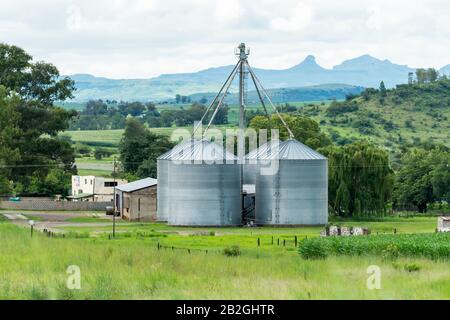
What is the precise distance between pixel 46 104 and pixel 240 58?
26.0m

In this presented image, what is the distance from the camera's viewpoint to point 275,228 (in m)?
66.4

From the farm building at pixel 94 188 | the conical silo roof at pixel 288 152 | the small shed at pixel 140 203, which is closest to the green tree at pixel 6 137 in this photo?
the small shed at pixel 140 203

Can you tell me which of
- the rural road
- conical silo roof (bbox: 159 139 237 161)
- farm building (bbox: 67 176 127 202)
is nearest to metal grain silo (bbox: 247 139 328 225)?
conical silo roof (bbox: 159 139 237 161)

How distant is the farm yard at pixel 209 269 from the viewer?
93.2 feet

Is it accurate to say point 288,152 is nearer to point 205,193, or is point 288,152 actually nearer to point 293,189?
point 293,189

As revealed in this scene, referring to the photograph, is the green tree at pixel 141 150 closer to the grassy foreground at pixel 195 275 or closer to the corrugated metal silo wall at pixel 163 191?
the corrugated metal silo wall at pixel 163 191

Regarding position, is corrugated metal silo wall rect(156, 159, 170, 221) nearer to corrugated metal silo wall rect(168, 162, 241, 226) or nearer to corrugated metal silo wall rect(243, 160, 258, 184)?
corrugated metal silo wall rect(168, 162, 241, 226)

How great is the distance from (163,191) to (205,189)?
5.91 meters

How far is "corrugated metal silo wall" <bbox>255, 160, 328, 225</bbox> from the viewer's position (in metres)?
67.4

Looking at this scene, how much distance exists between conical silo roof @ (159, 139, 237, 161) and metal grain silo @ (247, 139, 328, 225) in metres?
2.82

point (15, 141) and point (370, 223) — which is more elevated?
point (15, 141)

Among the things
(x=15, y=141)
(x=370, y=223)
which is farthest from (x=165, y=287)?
(x=15, y=141)

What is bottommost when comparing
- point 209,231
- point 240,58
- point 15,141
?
point 209,231
